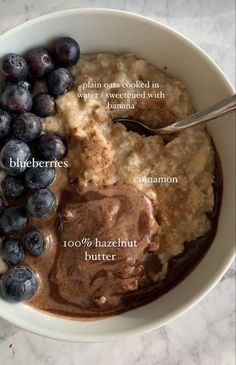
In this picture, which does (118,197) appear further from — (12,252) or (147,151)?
(12,252)

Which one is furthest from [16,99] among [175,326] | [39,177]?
[175,326]

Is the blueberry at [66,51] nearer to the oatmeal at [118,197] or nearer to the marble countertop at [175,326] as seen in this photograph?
the oatmeal at [118,197]

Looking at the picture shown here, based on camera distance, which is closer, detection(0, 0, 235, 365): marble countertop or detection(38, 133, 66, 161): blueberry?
detection(38, 133, 66, 161): blueberry

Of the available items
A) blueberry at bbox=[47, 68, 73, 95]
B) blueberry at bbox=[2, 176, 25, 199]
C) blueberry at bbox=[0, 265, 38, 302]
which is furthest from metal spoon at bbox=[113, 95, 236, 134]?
blueberry at bbox=[0, 265, 38, 302]

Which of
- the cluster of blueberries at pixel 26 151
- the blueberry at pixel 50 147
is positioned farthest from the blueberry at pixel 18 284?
the blueberry at pixel 50 147

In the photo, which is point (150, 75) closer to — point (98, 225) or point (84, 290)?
point (98, 225)

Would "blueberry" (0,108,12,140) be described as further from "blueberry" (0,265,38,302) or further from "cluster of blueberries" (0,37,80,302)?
"blueberry" (0,265,38,302)
